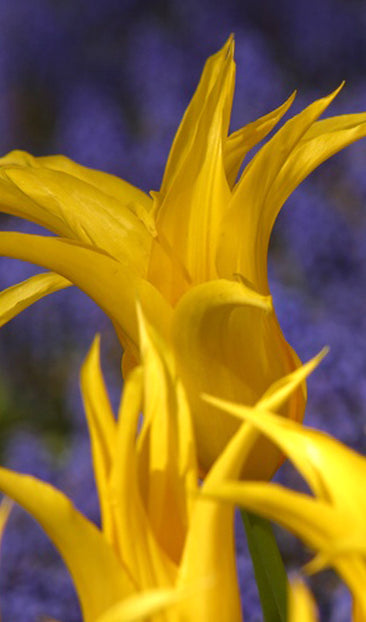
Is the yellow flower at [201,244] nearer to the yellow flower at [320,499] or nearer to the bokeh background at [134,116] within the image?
the yellow flower at [320,499]

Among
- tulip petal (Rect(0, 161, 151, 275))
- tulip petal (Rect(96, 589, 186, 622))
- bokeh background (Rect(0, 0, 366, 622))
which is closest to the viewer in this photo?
tulip petal (Rect(96, 589, 186, 622))

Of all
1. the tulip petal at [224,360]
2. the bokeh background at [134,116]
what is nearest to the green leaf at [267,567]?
the tulip petal at [224,360]

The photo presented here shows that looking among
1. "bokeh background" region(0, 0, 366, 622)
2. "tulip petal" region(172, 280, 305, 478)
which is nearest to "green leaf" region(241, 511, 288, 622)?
"tulip petal" region(172, 280, 305, 478)

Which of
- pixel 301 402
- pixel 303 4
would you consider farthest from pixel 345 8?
pixel 301 402

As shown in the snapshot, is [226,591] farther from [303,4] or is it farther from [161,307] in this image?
[303,4]

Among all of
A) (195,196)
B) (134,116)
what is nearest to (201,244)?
(195,196)

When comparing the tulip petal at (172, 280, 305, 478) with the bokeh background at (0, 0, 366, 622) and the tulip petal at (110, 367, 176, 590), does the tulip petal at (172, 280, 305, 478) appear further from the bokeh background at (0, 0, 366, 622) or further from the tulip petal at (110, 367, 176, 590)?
the bokeh background at (0, 0, 366, 622)
